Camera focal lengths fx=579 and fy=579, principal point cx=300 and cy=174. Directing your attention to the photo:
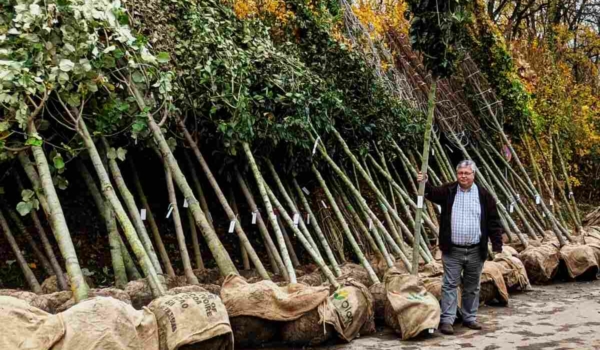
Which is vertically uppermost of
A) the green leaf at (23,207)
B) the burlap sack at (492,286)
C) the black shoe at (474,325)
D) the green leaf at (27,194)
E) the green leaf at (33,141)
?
the green leaf at (33,141)

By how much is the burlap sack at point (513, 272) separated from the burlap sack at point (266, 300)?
286 cm

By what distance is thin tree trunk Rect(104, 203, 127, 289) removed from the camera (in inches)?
182

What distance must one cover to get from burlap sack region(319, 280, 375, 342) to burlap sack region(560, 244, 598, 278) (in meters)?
3.66

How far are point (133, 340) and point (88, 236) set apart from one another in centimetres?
311

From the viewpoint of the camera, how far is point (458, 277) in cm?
480

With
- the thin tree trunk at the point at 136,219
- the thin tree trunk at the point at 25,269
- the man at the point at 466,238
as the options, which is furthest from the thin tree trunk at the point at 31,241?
the man at the point at 466,238

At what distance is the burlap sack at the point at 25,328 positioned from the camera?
2914 mm

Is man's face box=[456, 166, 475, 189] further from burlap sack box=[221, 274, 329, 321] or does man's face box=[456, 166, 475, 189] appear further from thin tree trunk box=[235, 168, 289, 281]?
thin tree trunk box=[235, 168, 289, 281]

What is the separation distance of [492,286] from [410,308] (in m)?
1.53

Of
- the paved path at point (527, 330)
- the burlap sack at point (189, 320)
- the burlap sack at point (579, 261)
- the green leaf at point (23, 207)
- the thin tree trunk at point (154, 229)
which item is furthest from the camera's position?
the burlap sack at point (579, 261)

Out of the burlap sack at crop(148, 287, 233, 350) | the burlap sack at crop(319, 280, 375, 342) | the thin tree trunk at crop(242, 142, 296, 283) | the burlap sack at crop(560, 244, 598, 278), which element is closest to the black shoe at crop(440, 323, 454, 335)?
the burlap sack at crop(319, 280, 375, 342)

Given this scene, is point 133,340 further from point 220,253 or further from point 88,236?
point 88,236

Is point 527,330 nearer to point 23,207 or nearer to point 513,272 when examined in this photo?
point 513,272

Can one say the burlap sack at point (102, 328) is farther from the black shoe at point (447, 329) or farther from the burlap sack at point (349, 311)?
the black shoe at point (447, 329)
